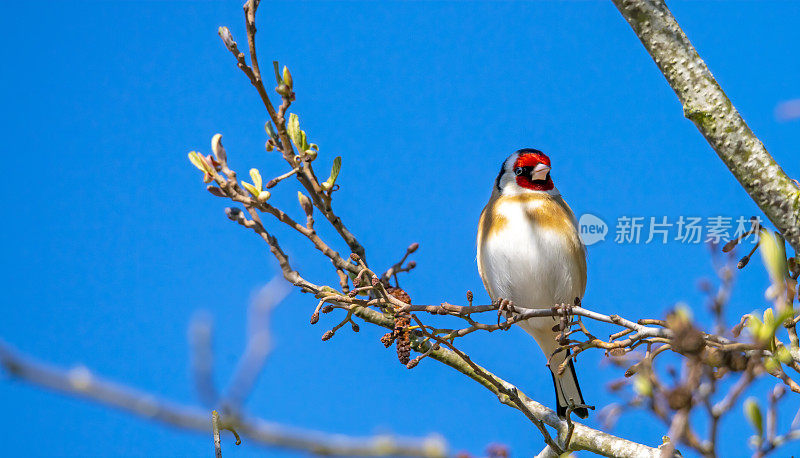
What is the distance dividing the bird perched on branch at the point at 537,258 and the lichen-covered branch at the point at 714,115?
1.88 meters

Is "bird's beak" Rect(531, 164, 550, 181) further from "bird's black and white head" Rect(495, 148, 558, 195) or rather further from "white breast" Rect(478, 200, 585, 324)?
"white breast" Rect(478, 200, 585, 324)

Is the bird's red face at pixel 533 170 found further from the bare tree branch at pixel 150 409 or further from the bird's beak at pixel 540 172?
Answer: the bare tree branch at pixel 150 409

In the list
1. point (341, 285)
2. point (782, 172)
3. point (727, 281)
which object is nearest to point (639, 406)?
point (727, 281)

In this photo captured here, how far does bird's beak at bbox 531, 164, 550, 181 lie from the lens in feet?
14.6

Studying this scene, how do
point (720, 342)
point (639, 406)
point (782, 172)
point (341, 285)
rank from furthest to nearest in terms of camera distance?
point (341, 285) < point (782, 172) < point (720, 342) < point (639, 406)

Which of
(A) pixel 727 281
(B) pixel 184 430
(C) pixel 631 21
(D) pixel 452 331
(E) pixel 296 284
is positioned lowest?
(B) pixel 184 430

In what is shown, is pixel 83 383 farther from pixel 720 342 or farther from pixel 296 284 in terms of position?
pixel 296 284

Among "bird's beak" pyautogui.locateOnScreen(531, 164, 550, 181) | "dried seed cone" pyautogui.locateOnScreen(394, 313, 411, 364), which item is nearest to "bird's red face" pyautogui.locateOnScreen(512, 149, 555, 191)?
"bird's beak" pyautogui.locateOnScreen(531, 164, 550, 181)

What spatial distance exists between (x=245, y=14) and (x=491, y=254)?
2.12 meters

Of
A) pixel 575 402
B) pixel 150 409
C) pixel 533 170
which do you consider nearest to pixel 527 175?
pixel 533 170

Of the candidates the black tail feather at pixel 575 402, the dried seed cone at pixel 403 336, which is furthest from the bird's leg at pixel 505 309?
the black tail feather at pixel 575 402

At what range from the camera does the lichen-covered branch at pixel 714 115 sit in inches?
85.8

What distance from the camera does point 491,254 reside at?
4195 millimetres

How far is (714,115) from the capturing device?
7.38ft
